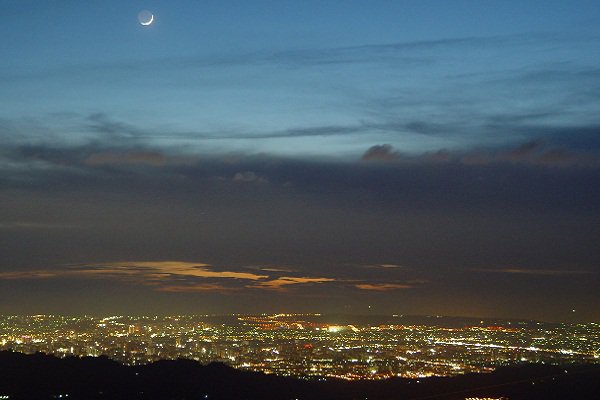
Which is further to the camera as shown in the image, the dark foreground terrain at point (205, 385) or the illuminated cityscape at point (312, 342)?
the illuminated cityscape at point (312, 342)

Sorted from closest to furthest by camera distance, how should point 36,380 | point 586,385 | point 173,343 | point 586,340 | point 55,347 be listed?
point 36,380 < point 586,385 < point 55,347 < point 173,343 < point 586,340

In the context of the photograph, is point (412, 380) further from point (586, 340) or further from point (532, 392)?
point (586, 340)

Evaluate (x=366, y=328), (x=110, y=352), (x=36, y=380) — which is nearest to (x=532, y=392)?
(x=36, y=380)

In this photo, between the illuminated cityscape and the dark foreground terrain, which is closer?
the dark foreground terrain
